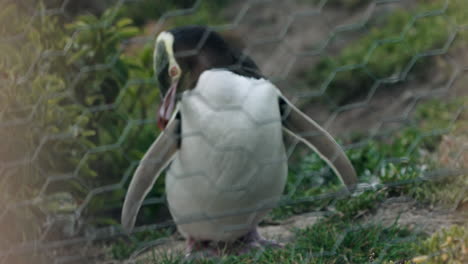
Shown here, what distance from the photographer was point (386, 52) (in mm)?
3842

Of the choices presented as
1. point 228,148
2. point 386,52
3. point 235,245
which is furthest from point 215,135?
point 386,52

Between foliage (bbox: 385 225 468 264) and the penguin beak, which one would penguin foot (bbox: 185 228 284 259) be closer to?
the penguin beak

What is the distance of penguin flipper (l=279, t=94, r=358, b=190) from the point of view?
6.79 feet

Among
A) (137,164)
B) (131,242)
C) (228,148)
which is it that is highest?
(228,148)

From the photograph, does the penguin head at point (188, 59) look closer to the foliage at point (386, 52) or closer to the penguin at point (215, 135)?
the penguin at point (215, 135)

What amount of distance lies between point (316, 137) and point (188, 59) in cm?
46

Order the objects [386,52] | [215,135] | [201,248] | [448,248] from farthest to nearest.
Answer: [386,52] → [201,248] → [215,135] → [448,248]

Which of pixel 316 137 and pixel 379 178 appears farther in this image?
pixel 379 178

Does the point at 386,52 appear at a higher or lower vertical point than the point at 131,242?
higher

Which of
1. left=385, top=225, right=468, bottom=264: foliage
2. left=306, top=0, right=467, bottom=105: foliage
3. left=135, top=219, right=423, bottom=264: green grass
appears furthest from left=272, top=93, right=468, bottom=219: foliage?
left=306, top=0, right=467, bottom=105: foliage

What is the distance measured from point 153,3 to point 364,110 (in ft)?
5.58

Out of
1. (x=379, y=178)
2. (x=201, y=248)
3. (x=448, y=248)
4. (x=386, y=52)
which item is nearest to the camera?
(x=448, y=248)

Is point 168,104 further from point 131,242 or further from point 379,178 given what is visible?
point 379,178

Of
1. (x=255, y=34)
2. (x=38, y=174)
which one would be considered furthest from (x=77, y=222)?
(x=255, y=34)
